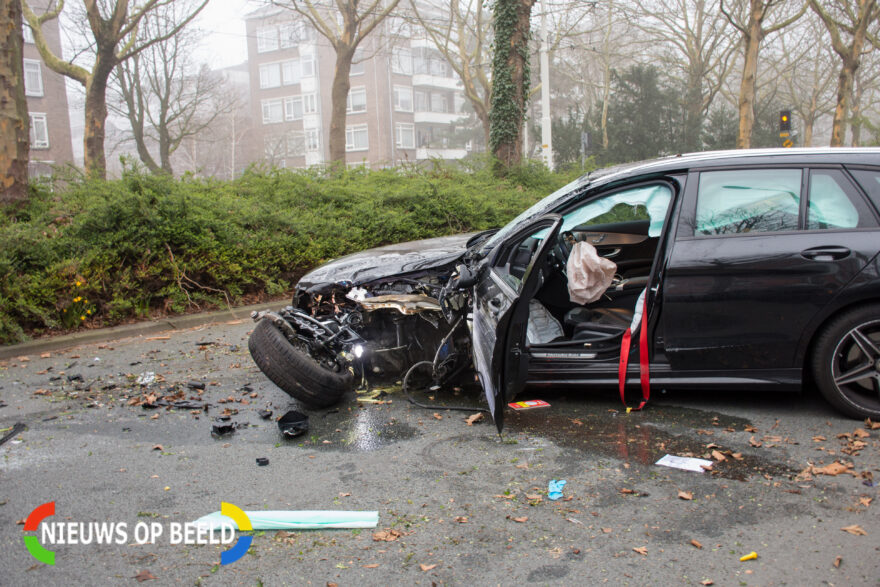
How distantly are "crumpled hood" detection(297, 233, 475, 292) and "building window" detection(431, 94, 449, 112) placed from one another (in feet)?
182

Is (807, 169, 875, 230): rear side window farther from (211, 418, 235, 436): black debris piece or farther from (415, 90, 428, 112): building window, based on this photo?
(415, 90, 428, 112): building window

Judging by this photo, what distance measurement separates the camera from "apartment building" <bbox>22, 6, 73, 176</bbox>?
35.5 metres

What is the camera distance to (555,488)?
11.8 feet

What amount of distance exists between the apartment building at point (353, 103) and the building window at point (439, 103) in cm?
119

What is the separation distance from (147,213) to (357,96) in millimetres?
46933

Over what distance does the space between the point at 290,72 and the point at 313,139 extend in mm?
6785

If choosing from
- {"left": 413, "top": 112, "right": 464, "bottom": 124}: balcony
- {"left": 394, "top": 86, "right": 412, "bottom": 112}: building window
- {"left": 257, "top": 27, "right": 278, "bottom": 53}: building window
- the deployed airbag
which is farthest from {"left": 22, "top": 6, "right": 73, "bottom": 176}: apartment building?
the deployed airbag

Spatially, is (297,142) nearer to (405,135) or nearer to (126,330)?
(405,135)

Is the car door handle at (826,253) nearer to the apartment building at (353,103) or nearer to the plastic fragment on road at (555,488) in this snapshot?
the plastic fragment on road at (555,488)

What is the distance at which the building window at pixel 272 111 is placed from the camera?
56.6m

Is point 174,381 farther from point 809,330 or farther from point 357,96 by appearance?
point 357,96

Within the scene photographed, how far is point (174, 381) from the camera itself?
5.99m

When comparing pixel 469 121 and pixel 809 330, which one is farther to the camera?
pixel 469 121

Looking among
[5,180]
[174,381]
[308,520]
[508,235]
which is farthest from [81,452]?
[5,180]
